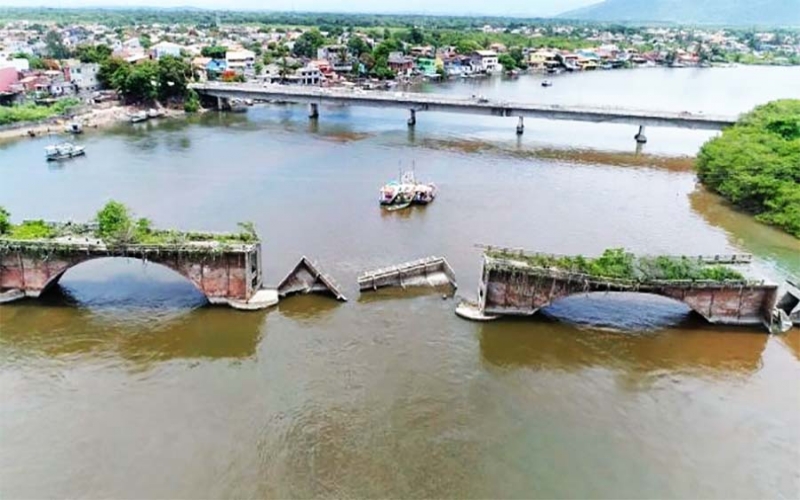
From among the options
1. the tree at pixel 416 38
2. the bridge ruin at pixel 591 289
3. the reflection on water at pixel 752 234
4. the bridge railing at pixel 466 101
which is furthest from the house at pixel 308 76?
the bridge ruin at pixel 591 289

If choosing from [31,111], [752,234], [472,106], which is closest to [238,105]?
[31,111]

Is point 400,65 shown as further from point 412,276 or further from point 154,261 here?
point 154,261

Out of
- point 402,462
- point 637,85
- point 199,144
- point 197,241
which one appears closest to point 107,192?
point 199,144

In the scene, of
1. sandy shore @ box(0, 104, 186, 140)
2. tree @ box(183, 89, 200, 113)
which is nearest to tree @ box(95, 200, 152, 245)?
sandy shore @ box(0, 104, 186, 140)

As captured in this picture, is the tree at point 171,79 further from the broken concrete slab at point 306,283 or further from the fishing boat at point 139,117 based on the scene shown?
the broken concrete slab at point 306,283

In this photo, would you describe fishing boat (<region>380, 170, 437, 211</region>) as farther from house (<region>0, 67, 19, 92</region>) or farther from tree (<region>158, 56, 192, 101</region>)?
house (<region>0, 67, 19, 92</region>)
